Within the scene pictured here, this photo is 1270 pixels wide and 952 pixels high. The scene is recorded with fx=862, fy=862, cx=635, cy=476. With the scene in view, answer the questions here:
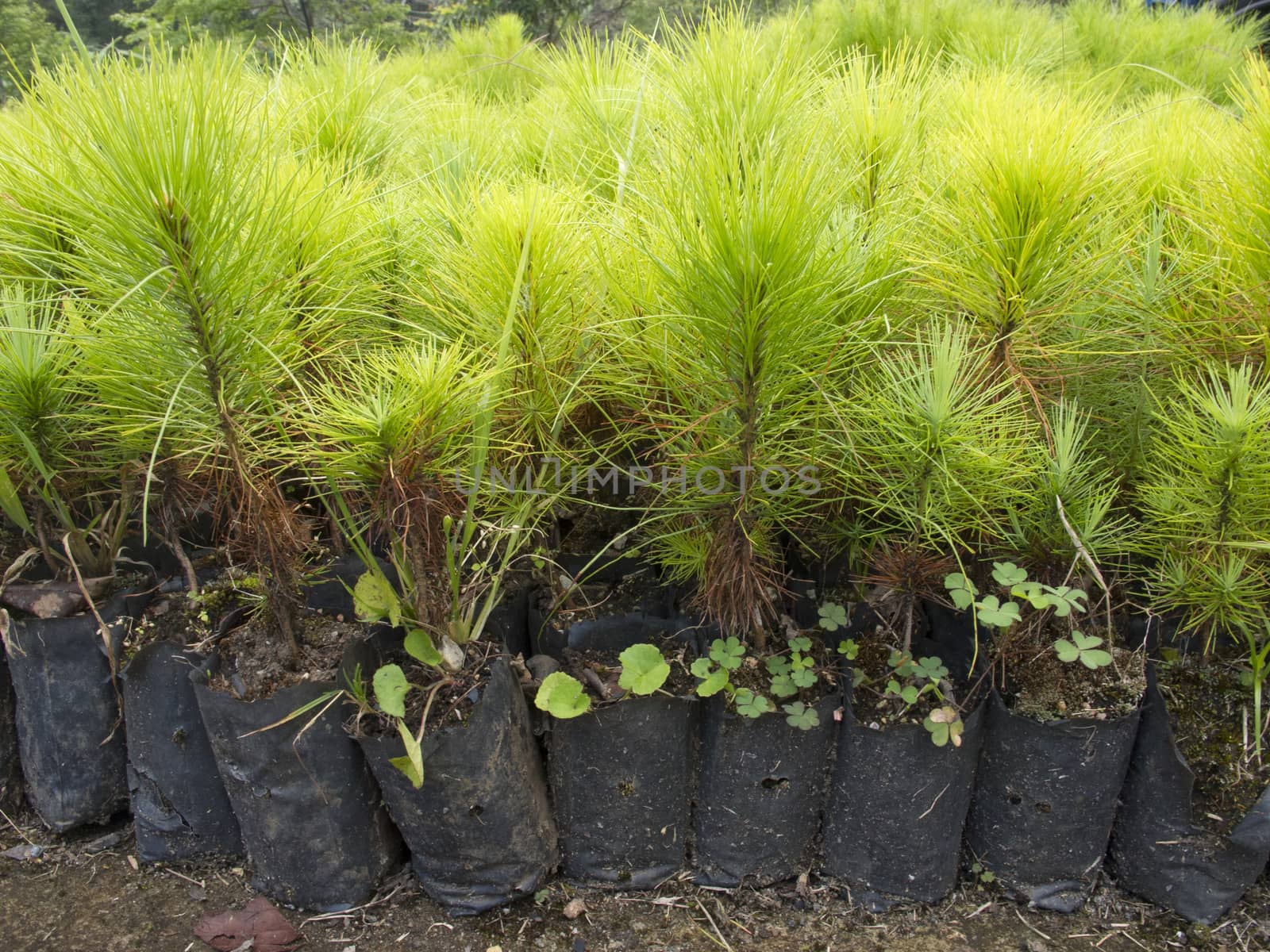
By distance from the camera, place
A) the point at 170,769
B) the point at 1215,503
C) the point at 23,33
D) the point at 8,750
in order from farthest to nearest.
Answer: the point at 23,33, the point at 8,750, the point at 170,769, the point at 1215,503

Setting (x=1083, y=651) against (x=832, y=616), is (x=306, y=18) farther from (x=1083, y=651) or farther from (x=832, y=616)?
(x=1083, y=651)

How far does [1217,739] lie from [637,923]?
740 millimetres

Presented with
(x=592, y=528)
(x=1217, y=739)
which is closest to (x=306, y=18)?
(x=592, y=528)

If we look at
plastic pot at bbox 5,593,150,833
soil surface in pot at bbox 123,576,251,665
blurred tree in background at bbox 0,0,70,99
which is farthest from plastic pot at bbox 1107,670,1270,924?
blurred tree in background at bbox 0,0,70,99

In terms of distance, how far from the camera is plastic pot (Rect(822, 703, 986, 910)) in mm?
1041

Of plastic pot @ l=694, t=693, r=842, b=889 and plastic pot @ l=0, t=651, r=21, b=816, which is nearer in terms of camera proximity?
plastic pot @ l=694, t=693, r=842, b=889

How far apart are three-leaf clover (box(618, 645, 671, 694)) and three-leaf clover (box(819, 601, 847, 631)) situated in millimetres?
213

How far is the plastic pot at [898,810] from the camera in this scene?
104 cm

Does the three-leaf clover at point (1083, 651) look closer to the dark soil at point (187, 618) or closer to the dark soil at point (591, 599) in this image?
the dark soil at point (591, 599)

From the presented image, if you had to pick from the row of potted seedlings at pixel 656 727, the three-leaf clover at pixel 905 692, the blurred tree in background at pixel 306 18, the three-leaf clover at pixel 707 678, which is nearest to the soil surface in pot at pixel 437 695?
the row of potted seedlings at pixel 656 727

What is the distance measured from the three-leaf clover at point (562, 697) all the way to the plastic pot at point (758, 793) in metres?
0.17

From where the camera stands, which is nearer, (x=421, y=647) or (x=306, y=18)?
(x=421, y=647)

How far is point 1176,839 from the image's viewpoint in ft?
3.44

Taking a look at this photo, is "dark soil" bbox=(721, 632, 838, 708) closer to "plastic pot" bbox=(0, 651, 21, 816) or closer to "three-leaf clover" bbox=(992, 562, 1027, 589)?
"three-leaf clover" bbox=(992, 562, 1027, 589)
